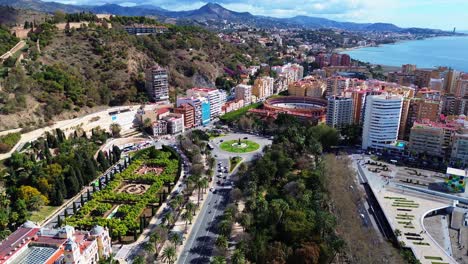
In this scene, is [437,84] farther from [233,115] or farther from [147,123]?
[147,123]

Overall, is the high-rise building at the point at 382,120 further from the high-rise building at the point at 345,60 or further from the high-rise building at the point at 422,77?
the high-rise building at the point at 345,60

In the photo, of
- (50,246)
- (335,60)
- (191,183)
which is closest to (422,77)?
(335,60)

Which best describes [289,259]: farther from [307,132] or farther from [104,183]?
[307,132]

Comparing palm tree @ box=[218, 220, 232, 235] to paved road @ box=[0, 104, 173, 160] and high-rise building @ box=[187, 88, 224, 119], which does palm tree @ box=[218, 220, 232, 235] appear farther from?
high-rise building @ box=[187, 88, 224, 119]

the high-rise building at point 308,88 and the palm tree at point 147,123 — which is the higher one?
the high-rise building at point 308,88

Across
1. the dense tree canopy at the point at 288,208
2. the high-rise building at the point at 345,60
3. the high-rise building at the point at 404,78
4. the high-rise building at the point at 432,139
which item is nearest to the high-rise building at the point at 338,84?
the high-rise building at the point at 404,78
